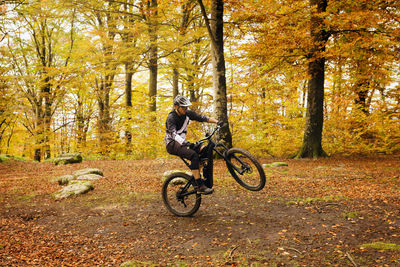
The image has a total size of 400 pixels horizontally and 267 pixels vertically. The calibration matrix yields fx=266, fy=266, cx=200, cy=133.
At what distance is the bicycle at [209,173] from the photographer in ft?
15.5

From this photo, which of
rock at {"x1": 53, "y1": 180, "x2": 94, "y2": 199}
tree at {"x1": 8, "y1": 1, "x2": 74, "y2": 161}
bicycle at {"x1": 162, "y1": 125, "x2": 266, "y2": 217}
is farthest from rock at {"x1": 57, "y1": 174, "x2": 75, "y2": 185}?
tree at {"x1": 8, "y1": 1, "x2": 74, "y2": 161}

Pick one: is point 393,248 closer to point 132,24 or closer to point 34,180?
point 34,180

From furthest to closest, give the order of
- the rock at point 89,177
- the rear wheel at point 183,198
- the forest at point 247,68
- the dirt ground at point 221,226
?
the forest at point 247,68 < the rock at point 89,177 < the rear wheel at point 183,198 < the dirt ground at point 221,226

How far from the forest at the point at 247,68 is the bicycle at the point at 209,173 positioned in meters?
4.75

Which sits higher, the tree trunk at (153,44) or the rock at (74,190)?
the tree trunk at (153,44)

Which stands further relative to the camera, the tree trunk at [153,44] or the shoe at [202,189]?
the tree trunk at [153,44]

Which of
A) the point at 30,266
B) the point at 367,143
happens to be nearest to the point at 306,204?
the point at 30,266

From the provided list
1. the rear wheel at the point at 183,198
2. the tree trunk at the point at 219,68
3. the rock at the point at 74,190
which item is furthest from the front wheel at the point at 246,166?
the tree trunk at the point at 219,68

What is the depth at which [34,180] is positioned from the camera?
9.03m

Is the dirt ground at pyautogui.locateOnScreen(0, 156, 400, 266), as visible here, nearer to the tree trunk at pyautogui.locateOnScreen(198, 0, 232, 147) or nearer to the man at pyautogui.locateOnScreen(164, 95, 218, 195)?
the man at pyautogui.locateOnScreen(164, 95, 218, 195)

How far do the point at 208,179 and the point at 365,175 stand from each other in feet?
16.9

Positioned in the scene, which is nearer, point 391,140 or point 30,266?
point 30,266

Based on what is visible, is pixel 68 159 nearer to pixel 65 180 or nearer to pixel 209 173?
pixel 65 180

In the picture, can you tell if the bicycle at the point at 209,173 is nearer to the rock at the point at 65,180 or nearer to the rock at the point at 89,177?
the rock at the point at 89,177
